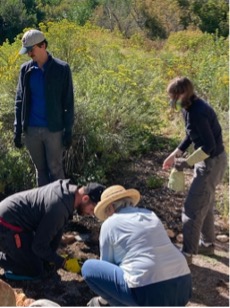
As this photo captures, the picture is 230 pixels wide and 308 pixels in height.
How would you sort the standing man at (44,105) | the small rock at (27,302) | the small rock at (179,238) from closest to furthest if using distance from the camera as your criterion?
1. the small rock at (27,302)
2. the standing man at (44,105)
3. the small rock at (179,238)

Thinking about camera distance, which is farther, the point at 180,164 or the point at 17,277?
the point at 180,164

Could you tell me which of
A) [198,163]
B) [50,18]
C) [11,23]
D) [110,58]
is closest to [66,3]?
[50,18]

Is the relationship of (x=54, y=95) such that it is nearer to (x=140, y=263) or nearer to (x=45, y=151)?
(x=45, y=151)

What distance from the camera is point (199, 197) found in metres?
4.73

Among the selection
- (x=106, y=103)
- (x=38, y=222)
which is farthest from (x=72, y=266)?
(x=106, y=103)

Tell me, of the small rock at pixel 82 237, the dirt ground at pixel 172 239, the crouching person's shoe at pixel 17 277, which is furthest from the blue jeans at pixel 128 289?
the small rock at pixel 82 237

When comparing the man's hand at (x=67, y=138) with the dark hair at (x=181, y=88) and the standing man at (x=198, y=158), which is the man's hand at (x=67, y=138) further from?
the dark hair at (x=181, y=88)

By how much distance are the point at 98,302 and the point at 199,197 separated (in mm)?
1161

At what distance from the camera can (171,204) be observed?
6.11 metres

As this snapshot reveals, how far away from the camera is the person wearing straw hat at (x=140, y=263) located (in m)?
3.51

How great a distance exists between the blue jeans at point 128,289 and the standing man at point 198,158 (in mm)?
1159

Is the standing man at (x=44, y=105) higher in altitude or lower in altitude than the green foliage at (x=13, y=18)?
lower

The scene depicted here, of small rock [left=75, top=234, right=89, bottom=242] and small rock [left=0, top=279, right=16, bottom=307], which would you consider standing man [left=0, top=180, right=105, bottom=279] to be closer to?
small rock [left=0, top=279, right=16, bottom=307]

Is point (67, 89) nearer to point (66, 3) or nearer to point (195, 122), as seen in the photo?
point (195, 122)
